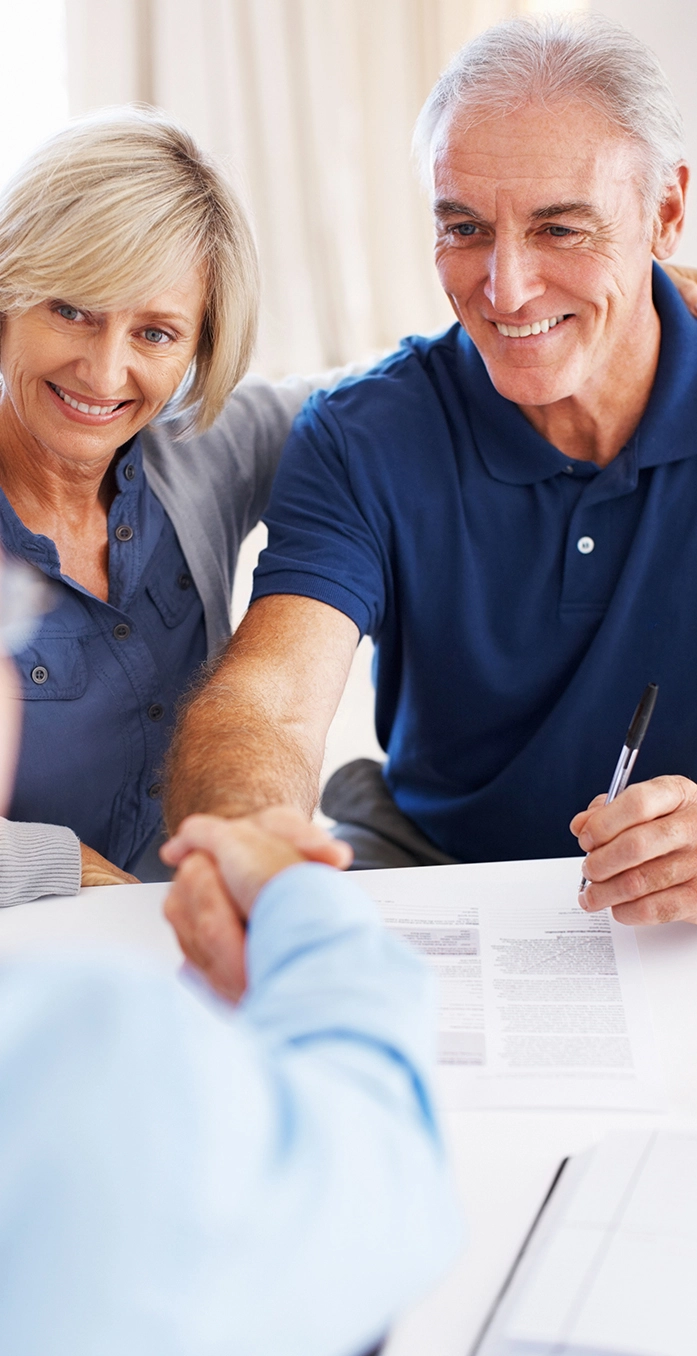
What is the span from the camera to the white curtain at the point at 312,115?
3516 millimetres

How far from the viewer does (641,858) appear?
1065mm

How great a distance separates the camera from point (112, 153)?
55.5 inches

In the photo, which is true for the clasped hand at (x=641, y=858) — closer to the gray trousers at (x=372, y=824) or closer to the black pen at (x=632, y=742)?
the black pen at (x=632, y=742)

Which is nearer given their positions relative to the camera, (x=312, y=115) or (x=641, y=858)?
(x=641, y=858)

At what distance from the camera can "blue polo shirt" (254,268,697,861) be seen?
1.51m

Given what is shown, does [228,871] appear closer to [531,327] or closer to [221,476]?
[531,327]

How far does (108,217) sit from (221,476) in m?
0.43

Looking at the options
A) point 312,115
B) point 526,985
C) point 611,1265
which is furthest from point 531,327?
point 312,115

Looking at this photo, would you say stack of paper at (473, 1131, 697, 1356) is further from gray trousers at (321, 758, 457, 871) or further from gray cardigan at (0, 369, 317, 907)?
gray cardigan at (0, 369, 317, 907)

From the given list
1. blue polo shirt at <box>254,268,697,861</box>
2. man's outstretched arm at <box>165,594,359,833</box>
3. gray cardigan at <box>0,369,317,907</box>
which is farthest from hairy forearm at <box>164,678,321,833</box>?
gray cardigan at <box>0,369,317,907</box>

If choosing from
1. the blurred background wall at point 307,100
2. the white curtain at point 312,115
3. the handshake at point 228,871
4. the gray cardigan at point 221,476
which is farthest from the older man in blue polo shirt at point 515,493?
the white curtain at point 312,115

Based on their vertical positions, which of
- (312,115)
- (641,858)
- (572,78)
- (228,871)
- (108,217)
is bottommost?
(641,858)

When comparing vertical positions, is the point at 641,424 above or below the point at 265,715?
above

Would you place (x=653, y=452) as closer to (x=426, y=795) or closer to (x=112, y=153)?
(x=426, y=795)
